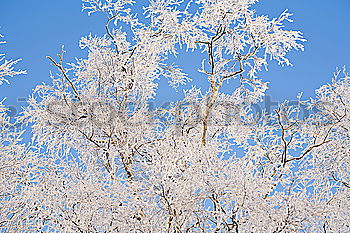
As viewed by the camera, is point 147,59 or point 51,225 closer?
point 51,225

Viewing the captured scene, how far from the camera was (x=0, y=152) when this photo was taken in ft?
14.7

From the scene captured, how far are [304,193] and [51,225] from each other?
224 cm

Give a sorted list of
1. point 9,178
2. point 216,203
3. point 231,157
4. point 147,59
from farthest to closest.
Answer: point 9,178, point 147,59, point 231,157, point 216,203

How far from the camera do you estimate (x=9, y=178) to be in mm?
4449

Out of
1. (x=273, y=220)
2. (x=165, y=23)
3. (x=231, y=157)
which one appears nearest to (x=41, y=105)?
(x=165, y=23)

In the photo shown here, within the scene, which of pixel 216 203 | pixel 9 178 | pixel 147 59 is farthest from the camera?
pixel 9 178

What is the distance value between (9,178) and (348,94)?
387 centimetres

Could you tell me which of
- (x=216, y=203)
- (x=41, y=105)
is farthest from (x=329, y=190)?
(x=41, y=105)

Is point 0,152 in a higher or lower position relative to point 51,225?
higher

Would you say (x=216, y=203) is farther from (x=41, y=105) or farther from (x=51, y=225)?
(x=41, y=105)

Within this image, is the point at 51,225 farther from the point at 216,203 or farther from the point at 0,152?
the point at 216,203

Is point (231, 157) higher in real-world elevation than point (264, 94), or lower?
lower

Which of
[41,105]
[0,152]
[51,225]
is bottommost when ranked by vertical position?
[51,225]

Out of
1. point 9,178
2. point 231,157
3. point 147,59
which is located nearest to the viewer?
point 231,157
